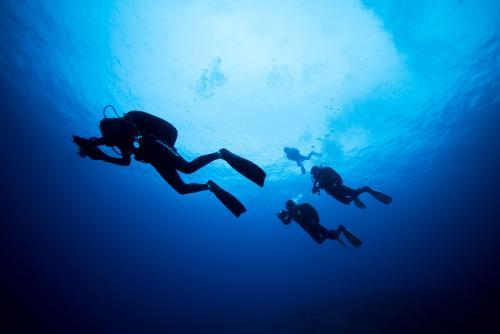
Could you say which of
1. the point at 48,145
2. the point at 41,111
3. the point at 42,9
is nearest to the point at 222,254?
the point at 48,145

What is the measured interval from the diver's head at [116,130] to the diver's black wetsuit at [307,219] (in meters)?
5.24

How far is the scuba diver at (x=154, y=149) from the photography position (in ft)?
14.9

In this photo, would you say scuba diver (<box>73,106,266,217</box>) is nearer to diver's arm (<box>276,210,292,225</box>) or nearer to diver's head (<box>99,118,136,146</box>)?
diver's head (<box>99,118,136,146</box>)

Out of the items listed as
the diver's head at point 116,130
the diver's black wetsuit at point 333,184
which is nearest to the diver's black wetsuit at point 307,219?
the diver's black wetsuit at point 333,184

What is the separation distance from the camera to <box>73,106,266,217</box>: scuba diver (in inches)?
179

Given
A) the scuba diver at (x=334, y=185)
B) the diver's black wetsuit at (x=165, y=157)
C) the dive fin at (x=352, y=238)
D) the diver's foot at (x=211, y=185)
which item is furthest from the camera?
the scuba diver at (x=334, y=185)

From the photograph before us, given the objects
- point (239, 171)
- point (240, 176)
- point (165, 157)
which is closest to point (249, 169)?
point (239, 171)

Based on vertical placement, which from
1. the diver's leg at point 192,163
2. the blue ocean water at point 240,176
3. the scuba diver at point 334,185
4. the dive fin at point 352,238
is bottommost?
the diver's leg at point 192,163

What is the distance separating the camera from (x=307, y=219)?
8.33 metres

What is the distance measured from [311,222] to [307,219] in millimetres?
152

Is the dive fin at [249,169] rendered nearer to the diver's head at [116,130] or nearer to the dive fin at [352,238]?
the diver's head at [116,130]

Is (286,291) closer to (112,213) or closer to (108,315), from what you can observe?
(108,315)

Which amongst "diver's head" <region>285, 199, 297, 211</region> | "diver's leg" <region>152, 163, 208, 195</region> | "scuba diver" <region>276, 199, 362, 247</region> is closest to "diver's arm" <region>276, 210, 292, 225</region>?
"scuba diver" <region>276, 199, 362, 247</region>

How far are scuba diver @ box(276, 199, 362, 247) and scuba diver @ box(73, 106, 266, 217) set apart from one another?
13.2 feet
